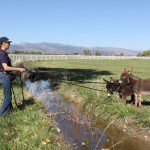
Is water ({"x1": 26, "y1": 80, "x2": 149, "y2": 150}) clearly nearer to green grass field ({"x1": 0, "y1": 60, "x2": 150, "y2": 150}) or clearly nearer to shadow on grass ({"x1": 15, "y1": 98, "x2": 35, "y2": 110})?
green grass field ({"x1": 0, "y1": 60, "x2": 150, "y2": 150})

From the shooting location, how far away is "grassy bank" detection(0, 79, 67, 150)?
29.1ft

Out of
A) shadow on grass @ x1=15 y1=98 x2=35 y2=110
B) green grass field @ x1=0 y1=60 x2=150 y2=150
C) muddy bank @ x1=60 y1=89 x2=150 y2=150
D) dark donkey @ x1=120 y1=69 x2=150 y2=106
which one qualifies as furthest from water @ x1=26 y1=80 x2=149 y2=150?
dark donkey @ x1=120 y1=69 x2=150 y2=106

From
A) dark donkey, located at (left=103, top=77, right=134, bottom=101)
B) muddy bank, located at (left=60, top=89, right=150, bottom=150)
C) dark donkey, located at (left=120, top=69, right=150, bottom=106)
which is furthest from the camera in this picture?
dark donkey, located at (left=103, top=77, right=134, bottom=101)

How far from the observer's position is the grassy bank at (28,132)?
8867 mm

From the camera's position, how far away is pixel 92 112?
14.1 metres

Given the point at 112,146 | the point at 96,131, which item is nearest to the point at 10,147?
the point at 112,146

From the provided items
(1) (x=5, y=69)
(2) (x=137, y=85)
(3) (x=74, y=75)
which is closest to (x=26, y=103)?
(1) (x=5, y=69)

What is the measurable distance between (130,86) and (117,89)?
2.21ft

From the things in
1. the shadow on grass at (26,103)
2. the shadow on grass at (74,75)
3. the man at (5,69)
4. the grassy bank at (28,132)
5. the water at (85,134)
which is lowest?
the shadow on grass at (74,75)

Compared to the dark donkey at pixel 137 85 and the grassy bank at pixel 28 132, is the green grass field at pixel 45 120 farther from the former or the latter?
the dark donkey at pixel 137 85

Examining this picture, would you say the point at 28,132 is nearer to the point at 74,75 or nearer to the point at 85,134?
the point at 85,134

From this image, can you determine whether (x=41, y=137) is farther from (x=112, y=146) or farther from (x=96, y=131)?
(x=96, y=131)

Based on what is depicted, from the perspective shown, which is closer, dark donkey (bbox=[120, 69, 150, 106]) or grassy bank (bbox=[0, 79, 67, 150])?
grassy bank (bbox=[0, 79, 67, 150])

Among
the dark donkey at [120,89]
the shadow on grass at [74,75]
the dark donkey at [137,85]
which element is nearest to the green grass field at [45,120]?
the dark donkey at [120,89]
